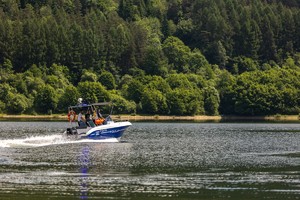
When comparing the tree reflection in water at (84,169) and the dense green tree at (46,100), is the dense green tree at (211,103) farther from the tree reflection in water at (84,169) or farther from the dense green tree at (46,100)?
the tree reflection in water at (84,169)

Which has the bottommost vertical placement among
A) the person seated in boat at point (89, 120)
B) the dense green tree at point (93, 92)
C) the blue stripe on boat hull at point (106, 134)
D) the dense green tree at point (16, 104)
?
the blue stripe on boat hull at point (106, 134)

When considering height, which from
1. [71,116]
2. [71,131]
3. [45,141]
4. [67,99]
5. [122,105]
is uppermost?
[67,99]

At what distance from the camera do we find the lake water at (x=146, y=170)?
156ft

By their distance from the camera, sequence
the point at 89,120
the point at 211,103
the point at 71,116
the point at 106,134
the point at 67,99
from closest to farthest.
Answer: the point at 89,120, the point at 71,116, the point at 106,134, the point at 67,99, the point at 211,103

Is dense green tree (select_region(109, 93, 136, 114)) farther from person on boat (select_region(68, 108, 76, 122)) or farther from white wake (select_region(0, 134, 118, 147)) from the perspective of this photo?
white wake (select_region(0, 134, 118, 147))

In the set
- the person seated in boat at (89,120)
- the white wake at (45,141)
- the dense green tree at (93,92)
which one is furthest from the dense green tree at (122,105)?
the person seated in boat at (89,120)

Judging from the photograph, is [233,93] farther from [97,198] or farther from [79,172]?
[97,198]

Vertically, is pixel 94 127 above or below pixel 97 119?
below

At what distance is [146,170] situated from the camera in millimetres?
59188

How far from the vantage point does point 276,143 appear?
9362 cm

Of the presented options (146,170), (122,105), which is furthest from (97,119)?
(122,105)

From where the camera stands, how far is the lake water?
47.7 metres

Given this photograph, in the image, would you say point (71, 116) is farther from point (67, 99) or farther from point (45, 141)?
point (67, 99)

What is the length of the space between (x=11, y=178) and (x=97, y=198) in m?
9.40
